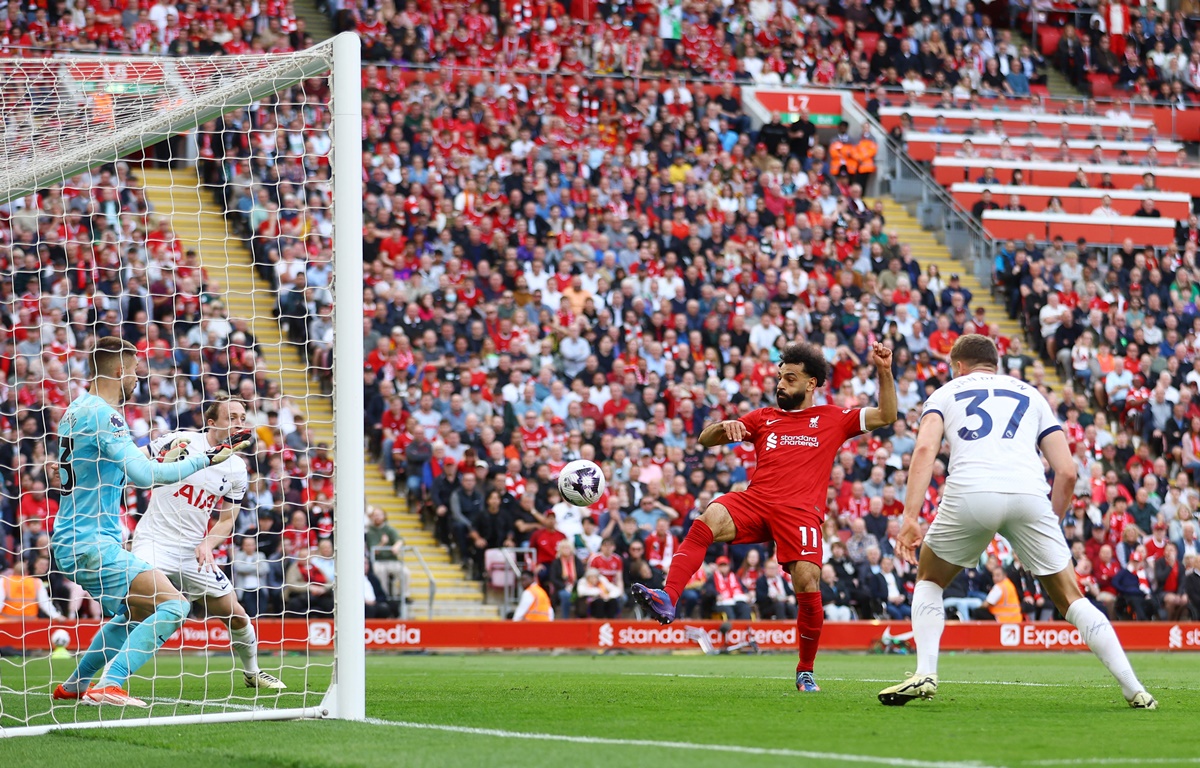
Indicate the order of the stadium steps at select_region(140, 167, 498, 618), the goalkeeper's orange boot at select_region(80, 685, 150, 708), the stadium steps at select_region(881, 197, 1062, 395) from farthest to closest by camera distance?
the stadium steps at select_region(881, 197, 1062, 395) → the stadium steps at select_region(140, 167, 498, 618) → the goalkeeper's orange boot at select_region(80, 685, 150, 708)

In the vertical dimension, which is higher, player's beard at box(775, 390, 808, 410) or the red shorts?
player's beard at box(775, 390, 808, 410)

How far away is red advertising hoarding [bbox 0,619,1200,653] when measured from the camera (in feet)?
63.2

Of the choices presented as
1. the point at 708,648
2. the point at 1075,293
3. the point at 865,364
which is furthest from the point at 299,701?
the point at 1075,293

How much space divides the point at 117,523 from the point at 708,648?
11.4 meters

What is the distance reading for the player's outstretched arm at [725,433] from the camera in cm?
1050

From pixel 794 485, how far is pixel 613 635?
990 cm

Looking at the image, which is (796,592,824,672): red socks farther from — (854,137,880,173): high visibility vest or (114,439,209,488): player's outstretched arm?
(854,137,880,173): high visibility vest

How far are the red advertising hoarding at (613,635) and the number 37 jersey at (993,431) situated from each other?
10940mm

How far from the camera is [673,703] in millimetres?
9672

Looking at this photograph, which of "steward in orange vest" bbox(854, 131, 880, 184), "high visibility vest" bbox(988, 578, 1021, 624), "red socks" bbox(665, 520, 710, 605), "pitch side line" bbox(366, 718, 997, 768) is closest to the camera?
"pitch side line" bbox(366, 718, 997, 768)

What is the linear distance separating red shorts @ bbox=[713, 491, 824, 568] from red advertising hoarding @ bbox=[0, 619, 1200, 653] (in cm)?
932

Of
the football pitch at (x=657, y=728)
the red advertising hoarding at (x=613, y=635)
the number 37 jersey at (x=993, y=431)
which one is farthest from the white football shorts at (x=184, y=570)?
the red advertising hoarding at (x=613, y=635)

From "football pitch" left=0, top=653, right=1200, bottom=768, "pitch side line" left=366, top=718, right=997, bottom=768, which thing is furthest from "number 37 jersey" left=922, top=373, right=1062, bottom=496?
"pitch side line" left=366, top=718, right=997, bottom=768

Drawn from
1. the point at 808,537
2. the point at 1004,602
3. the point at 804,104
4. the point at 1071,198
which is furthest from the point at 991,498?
the point at 1071,198
